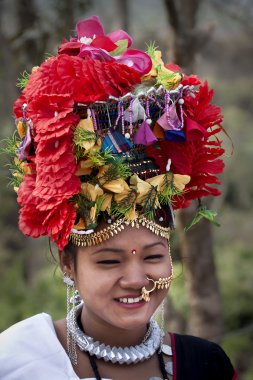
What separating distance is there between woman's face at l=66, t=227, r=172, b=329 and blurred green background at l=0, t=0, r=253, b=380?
0.40 meters

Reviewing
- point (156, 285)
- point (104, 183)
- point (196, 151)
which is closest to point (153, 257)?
point (156, 285)

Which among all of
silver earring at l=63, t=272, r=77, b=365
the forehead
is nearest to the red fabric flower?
the forehead

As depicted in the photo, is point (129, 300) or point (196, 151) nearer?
point (129, 300)

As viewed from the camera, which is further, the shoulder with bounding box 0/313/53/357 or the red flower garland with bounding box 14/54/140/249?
the shoulder with bounding box 0/313/53/357

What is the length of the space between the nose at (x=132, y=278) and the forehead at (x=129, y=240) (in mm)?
72

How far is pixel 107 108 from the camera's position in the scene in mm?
2805

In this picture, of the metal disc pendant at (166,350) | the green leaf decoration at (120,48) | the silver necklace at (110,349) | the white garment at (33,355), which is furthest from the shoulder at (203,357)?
the green leaf decoration at (120,48)

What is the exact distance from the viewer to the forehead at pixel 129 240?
111 inches

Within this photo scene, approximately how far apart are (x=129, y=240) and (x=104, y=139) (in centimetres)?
38

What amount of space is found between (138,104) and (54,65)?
0.34 metres

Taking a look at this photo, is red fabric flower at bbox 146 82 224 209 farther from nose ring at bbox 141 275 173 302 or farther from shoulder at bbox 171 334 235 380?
shoulder at bbox 171 334 235 380

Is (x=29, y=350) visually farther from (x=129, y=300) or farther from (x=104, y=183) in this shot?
(x=104, y=183)

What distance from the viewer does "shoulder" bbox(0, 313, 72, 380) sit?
289 cm

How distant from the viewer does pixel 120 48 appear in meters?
2.98
